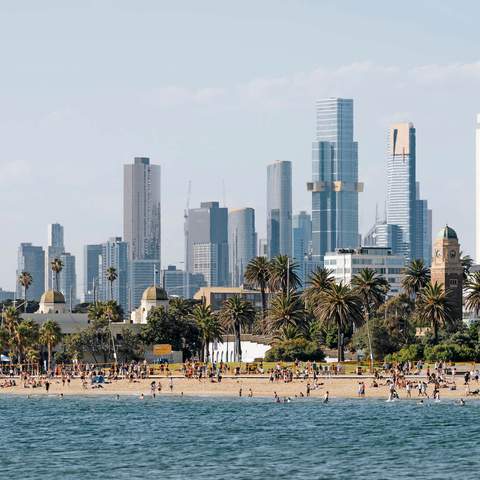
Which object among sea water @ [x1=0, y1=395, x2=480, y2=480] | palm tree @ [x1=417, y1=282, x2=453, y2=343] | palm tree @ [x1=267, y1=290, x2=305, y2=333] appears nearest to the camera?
sea water @ [x1=0, y1=395, x2=480, y2=480]

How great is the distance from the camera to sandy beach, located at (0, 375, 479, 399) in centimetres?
14525

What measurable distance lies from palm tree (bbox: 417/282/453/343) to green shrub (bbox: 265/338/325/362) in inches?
553

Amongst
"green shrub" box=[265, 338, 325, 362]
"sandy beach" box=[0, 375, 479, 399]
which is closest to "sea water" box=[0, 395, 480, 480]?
"sandy beach" box=[0, 375, 479, 399]

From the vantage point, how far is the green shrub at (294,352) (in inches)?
7229

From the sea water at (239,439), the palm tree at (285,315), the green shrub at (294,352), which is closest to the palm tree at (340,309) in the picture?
the green shrub at (294,352)

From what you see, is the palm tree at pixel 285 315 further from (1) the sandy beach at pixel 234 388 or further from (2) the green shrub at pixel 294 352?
(1) the sandy beach at pixel 234 388

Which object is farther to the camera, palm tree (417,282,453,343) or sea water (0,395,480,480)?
palm tree (417,282,453,343)

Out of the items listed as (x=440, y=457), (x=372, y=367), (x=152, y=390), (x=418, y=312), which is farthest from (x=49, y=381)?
(x=440, y=457)

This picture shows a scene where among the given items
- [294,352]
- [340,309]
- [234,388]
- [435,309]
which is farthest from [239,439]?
[435,309]

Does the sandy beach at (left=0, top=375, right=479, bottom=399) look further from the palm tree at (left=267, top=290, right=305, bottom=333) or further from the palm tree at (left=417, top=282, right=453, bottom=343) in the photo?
the palm tree at (left=267, top=290, right=305, bottom=333)

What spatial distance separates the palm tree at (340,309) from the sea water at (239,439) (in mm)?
37624

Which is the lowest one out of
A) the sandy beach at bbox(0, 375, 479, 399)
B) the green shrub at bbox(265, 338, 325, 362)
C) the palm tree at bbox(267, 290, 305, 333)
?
the sandy beach at bbox(0, 375, 479, 399)

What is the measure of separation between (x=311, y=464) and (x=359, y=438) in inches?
635

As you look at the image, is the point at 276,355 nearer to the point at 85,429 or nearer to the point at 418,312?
the point at 418,312
